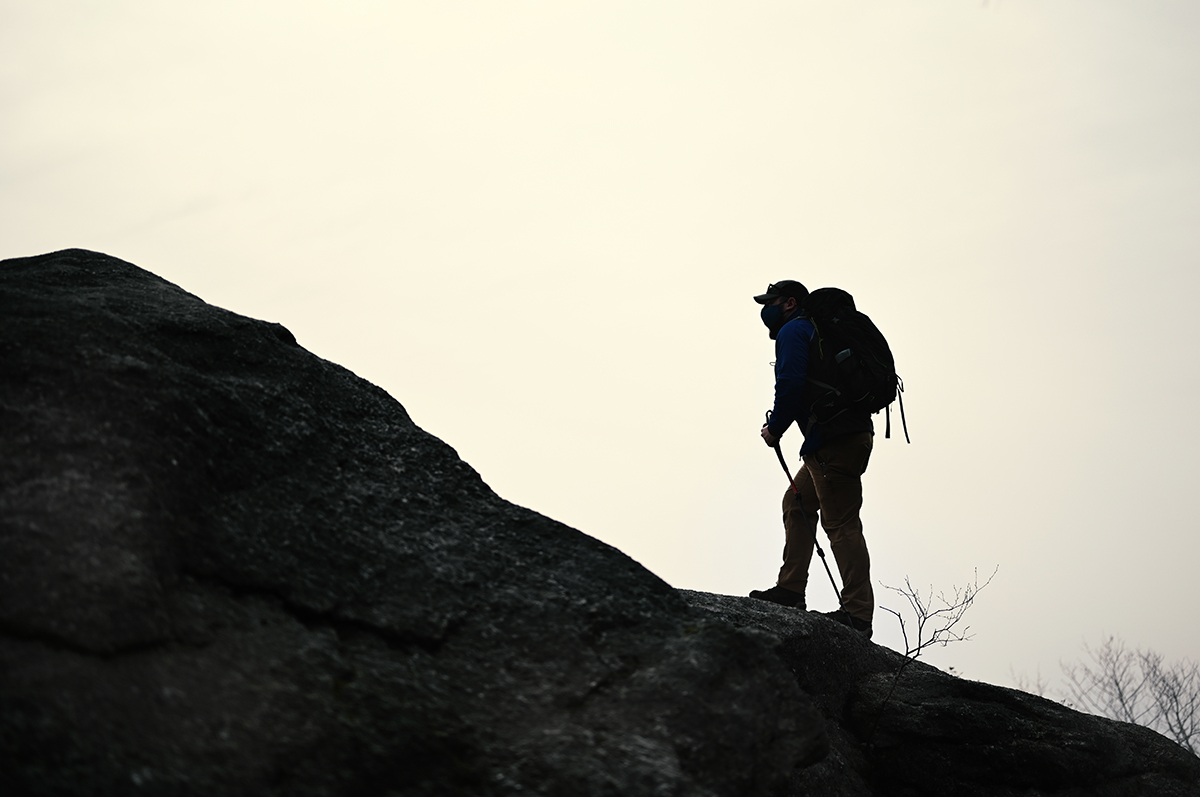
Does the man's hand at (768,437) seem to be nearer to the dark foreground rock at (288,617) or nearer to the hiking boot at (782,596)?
the hiking boot at (782,596)

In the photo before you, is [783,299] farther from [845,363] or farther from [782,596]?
[782,596]

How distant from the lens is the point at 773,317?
9375 mm

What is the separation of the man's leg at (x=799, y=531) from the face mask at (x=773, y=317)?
1.50m

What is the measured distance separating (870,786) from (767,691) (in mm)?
2929

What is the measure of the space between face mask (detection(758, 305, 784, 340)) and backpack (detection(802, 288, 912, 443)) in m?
0.46

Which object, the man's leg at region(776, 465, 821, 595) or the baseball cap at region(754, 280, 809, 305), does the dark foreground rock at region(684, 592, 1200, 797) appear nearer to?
the man's leg at region(776, 465, 821, 595)

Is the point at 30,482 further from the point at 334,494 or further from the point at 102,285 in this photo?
the point at 102,285

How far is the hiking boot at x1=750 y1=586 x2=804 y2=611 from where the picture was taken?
8.79m

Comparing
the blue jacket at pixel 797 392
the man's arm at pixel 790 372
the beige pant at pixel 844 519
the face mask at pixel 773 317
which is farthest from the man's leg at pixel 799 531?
the face mask at pixel 773 317

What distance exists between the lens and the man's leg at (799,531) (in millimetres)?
8945

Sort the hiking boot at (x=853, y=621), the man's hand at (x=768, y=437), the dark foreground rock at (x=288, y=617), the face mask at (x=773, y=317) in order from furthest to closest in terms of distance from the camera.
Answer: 1. the face mask at (x=773, y=317)
2. the man's hand at (x=768, y=437)
3. the hiking boot at (x=853, y=621)
4. the dark foreground rock at (x=288, y=617)

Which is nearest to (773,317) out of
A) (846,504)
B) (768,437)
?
(768,437)

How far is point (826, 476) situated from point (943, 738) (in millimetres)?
2864

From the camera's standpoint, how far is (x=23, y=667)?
2893mm
